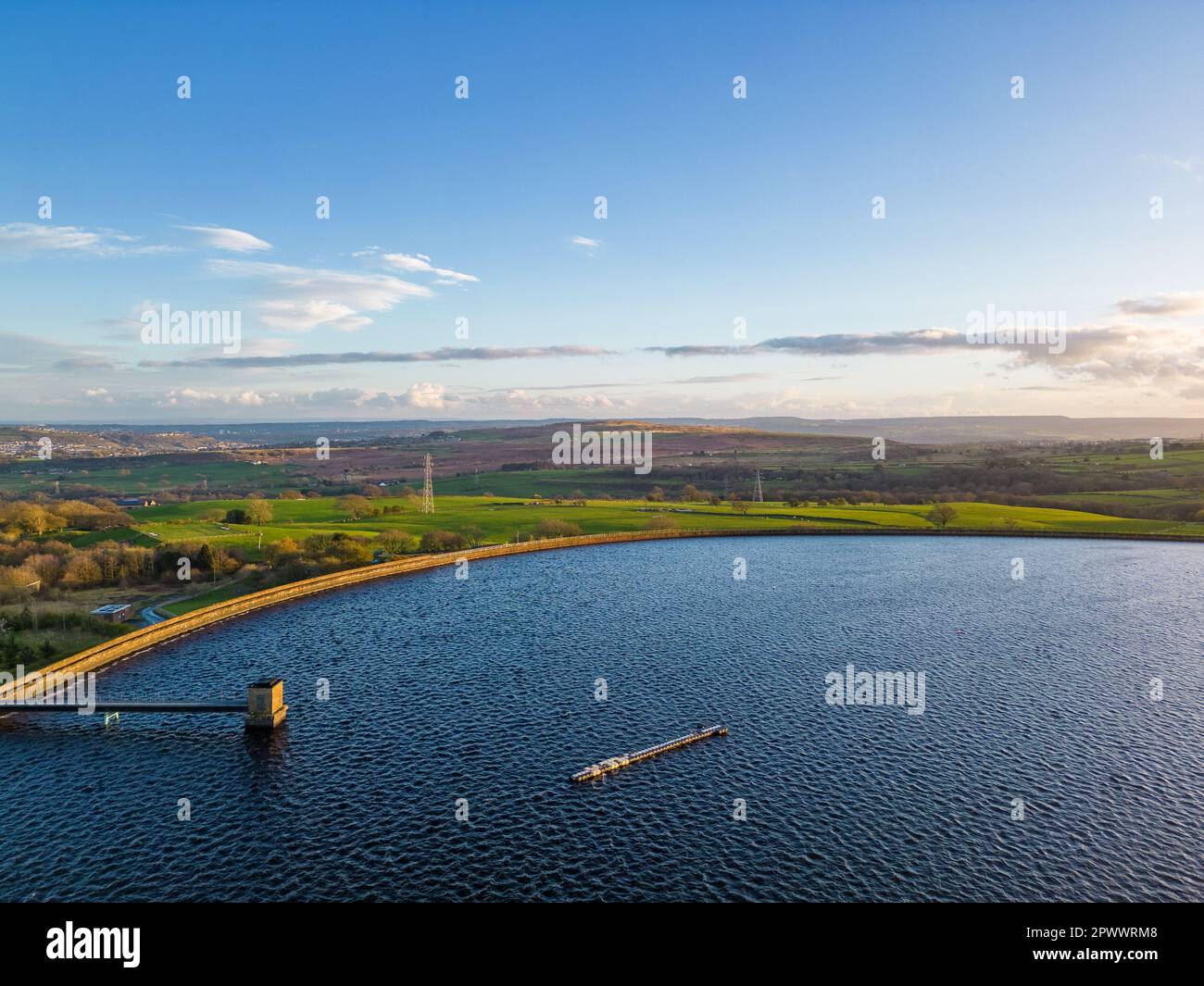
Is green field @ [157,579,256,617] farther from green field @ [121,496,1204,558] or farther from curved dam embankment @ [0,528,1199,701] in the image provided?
green field @ [121,496,1204,558]

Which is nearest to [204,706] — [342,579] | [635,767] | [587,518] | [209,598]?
[635,767]

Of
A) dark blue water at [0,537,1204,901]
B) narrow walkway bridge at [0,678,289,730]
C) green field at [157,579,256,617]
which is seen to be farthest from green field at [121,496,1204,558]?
narrow walkway bridge at [0,678,289,730]

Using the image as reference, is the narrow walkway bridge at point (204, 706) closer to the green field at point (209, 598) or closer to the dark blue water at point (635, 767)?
the dark blue water at point (635, 767)
